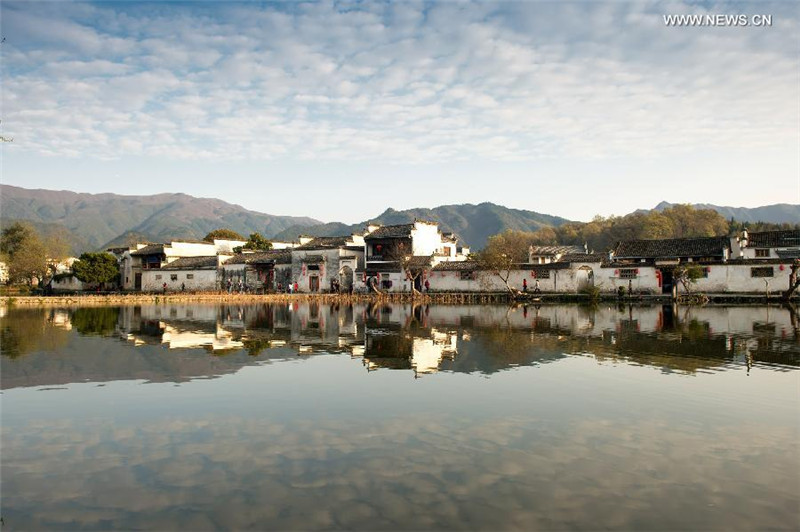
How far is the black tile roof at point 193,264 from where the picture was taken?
62.7m

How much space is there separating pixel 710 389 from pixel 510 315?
843 inches

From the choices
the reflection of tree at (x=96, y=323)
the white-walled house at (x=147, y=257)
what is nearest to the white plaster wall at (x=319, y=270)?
the white-walled house at (x=147, y=257)

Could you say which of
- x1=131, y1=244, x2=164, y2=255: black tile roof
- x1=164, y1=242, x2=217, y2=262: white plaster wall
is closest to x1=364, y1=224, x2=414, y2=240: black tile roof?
x1=164, y1=242, x2=217, y2=262: white plaster wall

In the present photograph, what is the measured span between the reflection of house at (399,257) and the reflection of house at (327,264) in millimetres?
1428

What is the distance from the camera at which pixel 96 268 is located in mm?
63281

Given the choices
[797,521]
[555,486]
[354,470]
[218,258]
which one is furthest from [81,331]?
[218,258]

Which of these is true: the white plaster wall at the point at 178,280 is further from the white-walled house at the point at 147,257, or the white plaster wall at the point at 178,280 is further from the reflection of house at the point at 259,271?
the reflection of house at the point at 259,271

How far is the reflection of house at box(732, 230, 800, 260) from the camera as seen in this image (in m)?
53.2

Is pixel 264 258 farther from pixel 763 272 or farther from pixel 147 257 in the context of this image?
pixel 763 272

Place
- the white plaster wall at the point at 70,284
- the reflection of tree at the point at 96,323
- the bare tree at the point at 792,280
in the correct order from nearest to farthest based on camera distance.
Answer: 1. the reflection of tree at the point at 96,323
2. the bare tree at the point at 792,280
3. the white plaster wall at the point at 70,284

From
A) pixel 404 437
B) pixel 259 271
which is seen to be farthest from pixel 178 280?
pixel 404 437

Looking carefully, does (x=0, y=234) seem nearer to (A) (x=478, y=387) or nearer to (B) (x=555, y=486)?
(A) (x=478, y=387)

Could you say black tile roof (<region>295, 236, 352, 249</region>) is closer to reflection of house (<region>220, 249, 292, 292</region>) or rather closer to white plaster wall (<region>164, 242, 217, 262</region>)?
reflection of house (<region>220, 249, 292, 292</region>)

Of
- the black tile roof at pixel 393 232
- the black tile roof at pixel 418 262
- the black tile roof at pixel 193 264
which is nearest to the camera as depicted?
the black tile roof at pixel 418 262
